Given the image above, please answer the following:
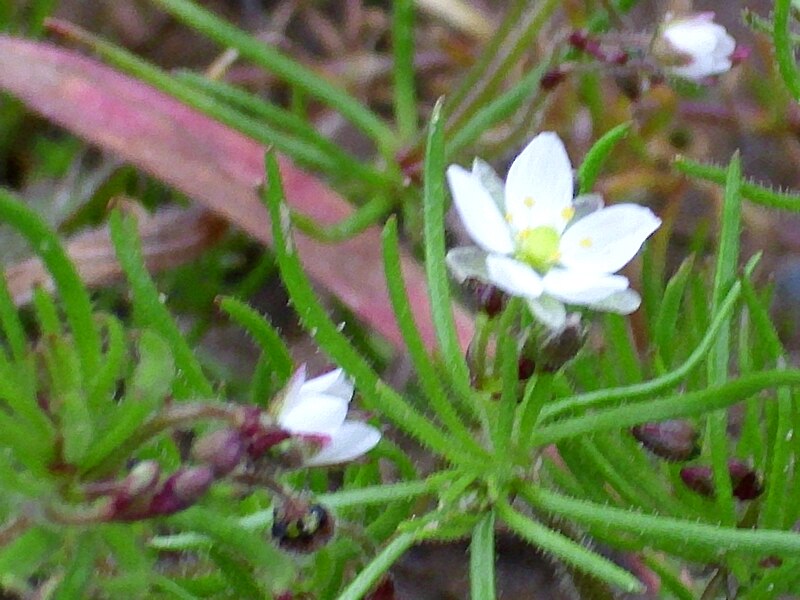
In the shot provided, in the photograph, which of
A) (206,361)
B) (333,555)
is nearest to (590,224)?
(333,555)

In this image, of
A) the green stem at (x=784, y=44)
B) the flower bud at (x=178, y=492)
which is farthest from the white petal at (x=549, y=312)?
the green stem at (x=784, y=44)

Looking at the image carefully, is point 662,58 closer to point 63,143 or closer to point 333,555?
point 333,555

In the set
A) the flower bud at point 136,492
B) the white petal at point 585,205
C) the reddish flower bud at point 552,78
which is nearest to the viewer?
the flower bud at point 136,492

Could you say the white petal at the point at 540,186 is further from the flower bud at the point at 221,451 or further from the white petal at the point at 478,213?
the flower bud at the point at 221,451

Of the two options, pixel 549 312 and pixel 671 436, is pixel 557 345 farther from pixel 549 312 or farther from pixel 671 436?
pixel 671 436

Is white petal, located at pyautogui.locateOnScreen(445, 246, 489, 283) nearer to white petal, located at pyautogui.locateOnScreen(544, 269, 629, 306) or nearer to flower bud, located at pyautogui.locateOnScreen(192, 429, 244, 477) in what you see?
white petal, located at pyautogui.locateOnScreen(544, 269, 629, 306)

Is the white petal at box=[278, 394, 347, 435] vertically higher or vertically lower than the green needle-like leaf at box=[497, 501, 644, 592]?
higher

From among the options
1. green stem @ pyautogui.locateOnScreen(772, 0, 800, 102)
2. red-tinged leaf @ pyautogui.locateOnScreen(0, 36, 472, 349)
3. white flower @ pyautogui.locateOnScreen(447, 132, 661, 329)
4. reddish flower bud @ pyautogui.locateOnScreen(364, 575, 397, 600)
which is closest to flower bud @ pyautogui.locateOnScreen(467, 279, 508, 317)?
white flower @ pyautogui.locateOnScreen(447, 132, 661, 329)
